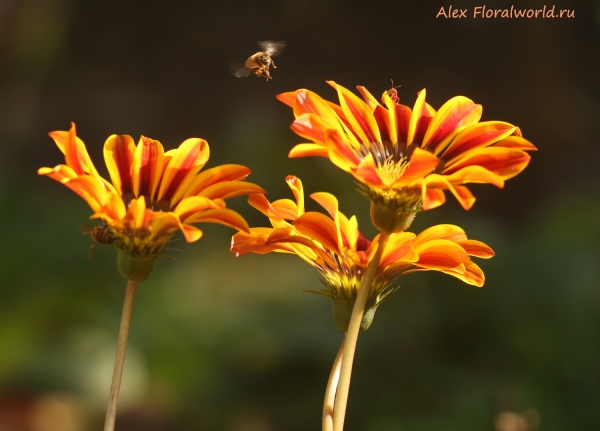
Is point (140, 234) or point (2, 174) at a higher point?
point (2, 174)

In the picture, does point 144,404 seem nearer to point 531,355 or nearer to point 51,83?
point 531,355

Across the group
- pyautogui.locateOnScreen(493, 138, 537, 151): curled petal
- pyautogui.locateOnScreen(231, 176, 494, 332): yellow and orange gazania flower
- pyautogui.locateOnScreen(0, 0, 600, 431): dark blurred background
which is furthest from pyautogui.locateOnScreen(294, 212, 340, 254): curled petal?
pyautogui.locateOnScreen(0, 0, 600, 431): dark blurred background

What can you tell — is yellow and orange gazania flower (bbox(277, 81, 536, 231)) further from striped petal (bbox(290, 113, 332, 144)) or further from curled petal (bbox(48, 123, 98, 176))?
curled petal (bbox(48, 123, 98, 176))

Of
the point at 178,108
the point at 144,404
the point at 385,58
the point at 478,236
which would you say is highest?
the point at 385,58

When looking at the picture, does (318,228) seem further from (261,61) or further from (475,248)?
(261,61)

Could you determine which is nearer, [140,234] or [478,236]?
[140,234]

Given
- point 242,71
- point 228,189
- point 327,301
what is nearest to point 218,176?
point 228,189

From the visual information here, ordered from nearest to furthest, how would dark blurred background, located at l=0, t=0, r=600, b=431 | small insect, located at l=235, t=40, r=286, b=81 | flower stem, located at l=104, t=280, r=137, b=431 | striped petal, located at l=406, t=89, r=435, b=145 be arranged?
1. flower stem, located at l=104, t=280, r=137, b=431
2. striped petal, located at l=406, t=89, r=435, b=145
3. small insect, located at l=235, t=40, r=286, b=81
4. dark blurred background, located at l=0, t=0, r=600, b=431

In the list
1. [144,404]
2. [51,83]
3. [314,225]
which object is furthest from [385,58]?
[314,225]
